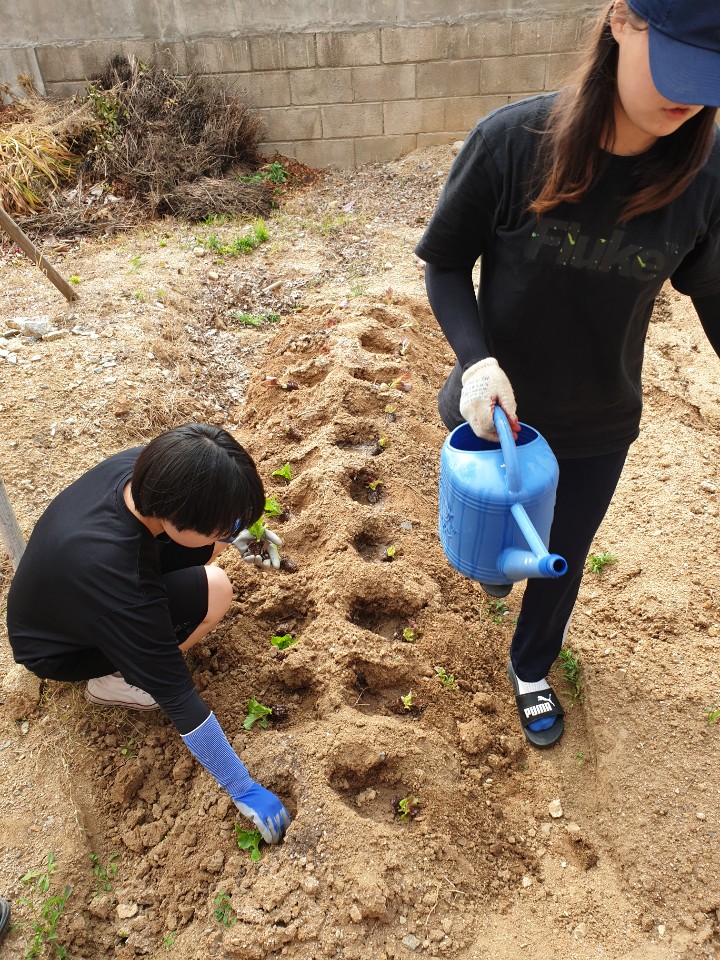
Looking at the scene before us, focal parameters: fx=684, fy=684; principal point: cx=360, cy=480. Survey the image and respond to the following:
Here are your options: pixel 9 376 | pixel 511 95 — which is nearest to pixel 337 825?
pixel 9 376

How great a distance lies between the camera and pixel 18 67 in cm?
637

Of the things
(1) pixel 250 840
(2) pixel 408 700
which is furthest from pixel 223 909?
(2) pixel 408 700

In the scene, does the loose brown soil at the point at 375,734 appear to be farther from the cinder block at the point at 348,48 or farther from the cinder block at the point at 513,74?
the cinder block at the point at 513,74

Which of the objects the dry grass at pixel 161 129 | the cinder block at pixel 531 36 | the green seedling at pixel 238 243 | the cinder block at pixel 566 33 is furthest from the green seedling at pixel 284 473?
the cinder block at pixel 566 33

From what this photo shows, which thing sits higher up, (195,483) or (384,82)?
(195,483)

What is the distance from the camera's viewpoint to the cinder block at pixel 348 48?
629cm

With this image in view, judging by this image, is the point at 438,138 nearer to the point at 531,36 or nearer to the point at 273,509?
the point at 531,36

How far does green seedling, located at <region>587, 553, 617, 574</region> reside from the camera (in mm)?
2803

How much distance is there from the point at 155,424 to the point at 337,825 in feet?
7.12

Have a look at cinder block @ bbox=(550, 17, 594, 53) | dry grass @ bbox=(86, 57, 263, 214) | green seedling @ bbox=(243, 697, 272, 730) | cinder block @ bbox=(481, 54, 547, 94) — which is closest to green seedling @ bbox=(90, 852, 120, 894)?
green seedling @ bbox=(243, 697, 272, 730)

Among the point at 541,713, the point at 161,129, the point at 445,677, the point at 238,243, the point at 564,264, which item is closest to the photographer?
the point at 564,264

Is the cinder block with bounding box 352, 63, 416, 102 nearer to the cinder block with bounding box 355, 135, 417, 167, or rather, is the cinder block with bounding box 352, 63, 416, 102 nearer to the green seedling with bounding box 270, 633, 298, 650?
the cinder block with bounding box 355, 135, 417, 167

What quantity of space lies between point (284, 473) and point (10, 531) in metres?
1.13

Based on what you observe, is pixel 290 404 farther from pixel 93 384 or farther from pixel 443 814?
pixel 443 814
